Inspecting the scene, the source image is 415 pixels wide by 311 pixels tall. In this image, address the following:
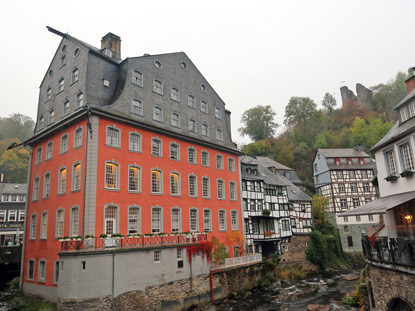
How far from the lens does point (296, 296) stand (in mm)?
24969

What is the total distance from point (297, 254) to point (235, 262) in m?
12.9

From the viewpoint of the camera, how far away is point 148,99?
83.0ft

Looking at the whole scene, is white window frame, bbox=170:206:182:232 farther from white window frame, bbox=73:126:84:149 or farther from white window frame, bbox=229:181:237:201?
white window frame, bbox=73:126:84:149

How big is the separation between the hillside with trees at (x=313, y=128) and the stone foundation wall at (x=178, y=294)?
3205 centimetres

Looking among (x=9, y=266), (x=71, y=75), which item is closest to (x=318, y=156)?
(x=71, y=75)

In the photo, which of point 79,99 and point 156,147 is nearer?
point 79,99

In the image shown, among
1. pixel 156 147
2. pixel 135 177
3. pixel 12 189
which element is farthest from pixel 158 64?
pixel 12 189

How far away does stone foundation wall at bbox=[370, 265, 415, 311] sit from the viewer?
11.2 m

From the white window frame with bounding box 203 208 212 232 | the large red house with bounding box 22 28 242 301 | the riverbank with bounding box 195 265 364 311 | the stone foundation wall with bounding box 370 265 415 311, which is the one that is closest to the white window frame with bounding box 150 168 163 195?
the large red house with bounding box 22 28 242 301

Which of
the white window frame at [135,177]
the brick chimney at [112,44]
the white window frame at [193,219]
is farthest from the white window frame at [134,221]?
the brick chimney at [112,44]

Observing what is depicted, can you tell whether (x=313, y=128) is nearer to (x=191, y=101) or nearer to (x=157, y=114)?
(x=191, y=101)

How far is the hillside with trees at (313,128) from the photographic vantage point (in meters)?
58.3

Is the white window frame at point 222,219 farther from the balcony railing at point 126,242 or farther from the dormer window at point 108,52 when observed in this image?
the dormer window at point 108,52

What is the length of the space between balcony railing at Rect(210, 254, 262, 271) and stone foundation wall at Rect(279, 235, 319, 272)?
23.0 ft
